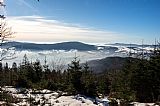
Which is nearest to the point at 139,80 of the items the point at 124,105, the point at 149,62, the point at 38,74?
the point at 149,62

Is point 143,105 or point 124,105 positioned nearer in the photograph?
point 124,105

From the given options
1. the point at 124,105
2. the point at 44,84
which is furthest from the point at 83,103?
the point at 44,84

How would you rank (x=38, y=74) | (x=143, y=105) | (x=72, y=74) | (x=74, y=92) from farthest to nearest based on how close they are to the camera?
1. (x=38, y=74)
2. (x=72, y=74)
3. (x=74, y=92)
4. (x=143, y=105)

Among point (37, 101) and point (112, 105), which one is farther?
point (37, 101)

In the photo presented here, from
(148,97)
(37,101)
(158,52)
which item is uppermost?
(158,52)

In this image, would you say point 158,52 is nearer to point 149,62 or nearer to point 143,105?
point 149,62

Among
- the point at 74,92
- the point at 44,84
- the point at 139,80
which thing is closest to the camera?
the point at 74,92

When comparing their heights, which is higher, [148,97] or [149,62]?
[149,62]

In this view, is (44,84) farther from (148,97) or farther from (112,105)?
(112,105)

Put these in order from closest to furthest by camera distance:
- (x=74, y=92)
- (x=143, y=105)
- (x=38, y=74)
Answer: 1. (x=143, y=105)
2. (x=74, y=92)
3. (x=38, y=74)
